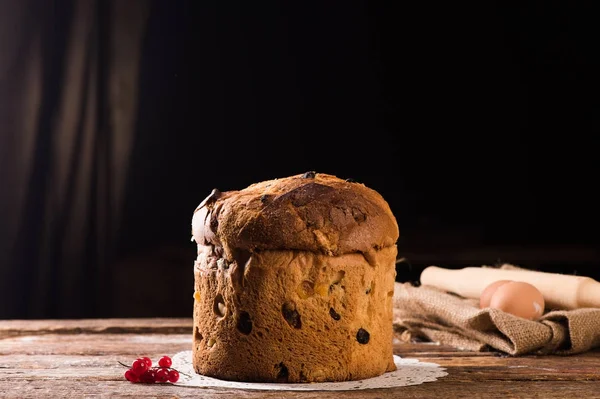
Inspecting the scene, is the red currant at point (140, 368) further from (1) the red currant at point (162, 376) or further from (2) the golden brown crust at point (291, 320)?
(2) the golden brown crust at point (291, 320)

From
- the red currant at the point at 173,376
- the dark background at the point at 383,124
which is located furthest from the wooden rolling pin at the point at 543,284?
the red currant at the point at 173,376

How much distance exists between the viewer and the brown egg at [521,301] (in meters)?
3.03

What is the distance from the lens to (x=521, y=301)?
3035 mm

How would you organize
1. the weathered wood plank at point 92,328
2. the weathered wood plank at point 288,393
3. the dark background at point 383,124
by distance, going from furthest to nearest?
the dark background at point 383,124
the weathered wood plank at point 92,328
the weathered wood plank at point 288,393

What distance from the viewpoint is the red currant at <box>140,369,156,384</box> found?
2.24 m

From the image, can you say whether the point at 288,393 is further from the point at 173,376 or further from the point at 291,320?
the point at 173,376

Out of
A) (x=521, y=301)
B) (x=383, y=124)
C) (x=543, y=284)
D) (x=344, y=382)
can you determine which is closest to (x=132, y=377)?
(x=344, y=382)

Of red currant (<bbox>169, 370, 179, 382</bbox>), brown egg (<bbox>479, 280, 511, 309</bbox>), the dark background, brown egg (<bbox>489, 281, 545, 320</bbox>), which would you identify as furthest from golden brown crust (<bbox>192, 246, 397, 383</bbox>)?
the dark background

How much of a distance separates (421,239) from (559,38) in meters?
1.25

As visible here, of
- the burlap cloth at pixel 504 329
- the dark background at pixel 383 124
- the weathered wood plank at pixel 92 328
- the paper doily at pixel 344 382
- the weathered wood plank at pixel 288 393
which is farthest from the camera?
the dark background at pixel 383 124

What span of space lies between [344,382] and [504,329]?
78cm

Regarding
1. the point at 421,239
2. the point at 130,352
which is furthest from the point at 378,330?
the point at 421,239

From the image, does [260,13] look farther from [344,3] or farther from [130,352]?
[130,352]

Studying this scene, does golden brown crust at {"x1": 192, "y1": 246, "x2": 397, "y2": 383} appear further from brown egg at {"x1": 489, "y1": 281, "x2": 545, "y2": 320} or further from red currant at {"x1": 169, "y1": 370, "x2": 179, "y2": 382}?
brown egg at {"x1": 489, "y1": 281, "x2": 545, "y2": 320}
